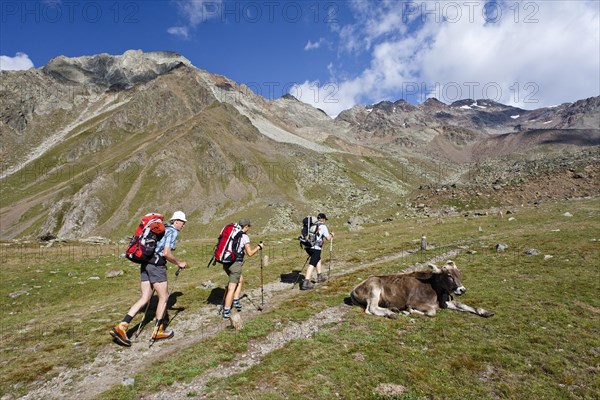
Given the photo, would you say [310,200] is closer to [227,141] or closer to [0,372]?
[227,141]

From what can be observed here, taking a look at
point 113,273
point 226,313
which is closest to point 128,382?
point 226,313

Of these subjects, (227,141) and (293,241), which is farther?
(227,141)

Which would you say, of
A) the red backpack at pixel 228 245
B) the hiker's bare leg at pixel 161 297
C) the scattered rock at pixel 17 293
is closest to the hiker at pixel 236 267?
the red backpack at pixel 228 245

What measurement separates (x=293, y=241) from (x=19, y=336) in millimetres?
33916

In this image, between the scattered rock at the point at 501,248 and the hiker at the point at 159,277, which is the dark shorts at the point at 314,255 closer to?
the hiker at the point at 159,277

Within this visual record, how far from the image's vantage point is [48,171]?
547ft

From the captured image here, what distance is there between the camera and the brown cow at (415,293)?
13.4 metres

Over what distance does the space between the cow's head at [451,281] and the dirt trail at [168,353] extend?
4.23 m

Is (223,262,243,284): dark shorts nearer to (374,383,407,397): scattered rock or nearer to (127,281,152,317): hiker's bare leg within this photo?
(127,281,152,317): hiker's bare leg

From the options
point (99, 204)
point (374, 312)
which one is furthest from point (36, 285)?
point (99, 204)

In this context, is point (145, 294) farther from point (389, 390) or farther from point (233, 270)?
point (389, 390)

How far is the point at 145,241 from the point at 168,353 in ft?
12.2

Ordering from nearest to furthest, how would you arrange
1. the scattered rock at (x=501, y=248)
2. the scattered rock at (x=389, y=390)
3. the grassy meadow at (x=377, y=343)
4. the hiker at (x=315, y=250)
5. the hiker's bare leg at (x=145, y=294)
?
1. the scattered rock at (x=389, y=390)
2. the grassy meadow at (x=377, y=343)
3. the hiker's bare leg at (x=145, y=294)
4. the hiker at (x=315, y=250)
5. the scattered rock at (x=501, y=248)

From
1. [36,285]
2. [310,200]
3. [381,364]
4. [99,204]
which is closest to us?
[381,364]
